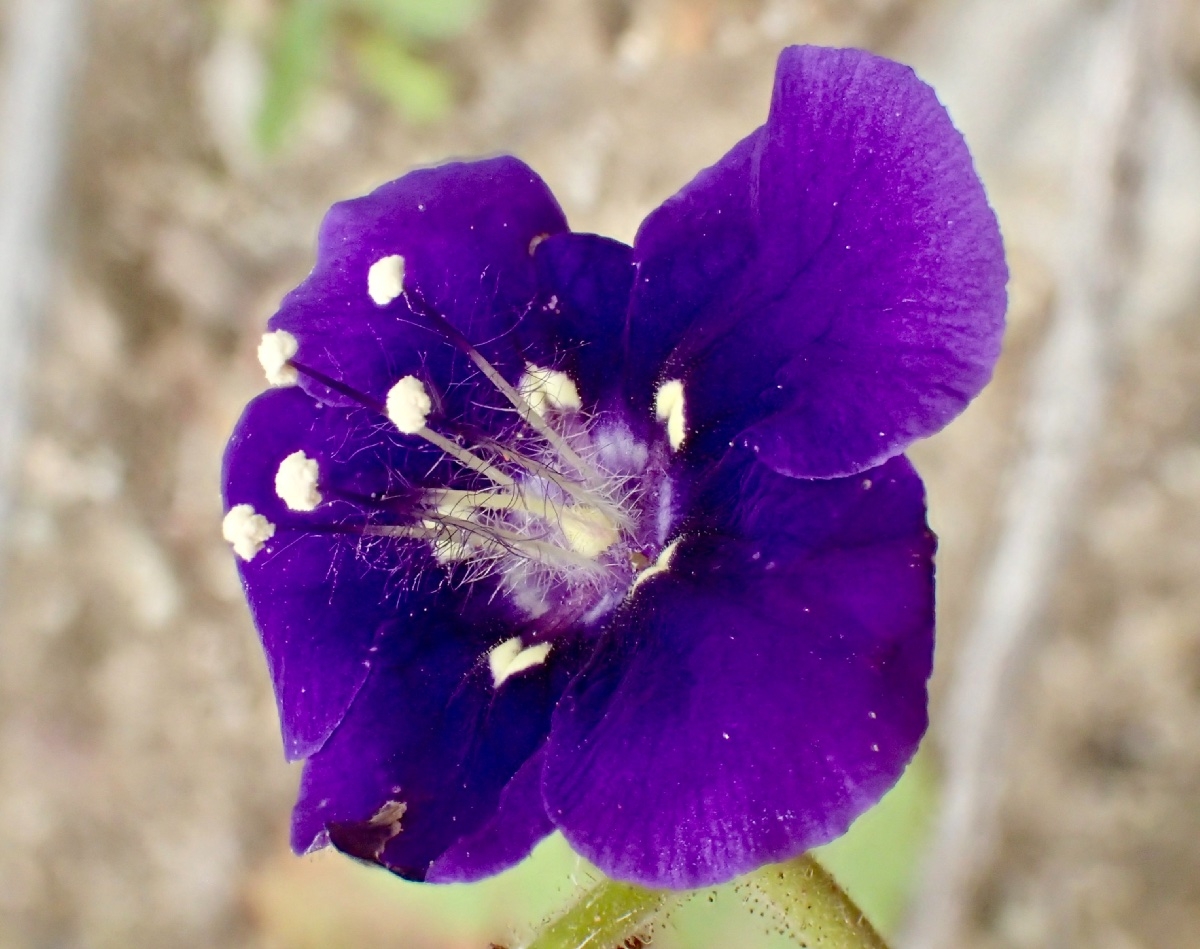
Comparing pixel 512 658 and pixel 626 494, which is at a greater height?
pixel 626 494

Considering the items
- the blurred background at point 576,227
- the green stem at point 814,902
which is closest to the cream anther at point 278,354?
the green stem at point 814,902

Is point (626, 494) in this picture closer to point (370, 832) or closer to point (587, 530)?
point (587, 530)

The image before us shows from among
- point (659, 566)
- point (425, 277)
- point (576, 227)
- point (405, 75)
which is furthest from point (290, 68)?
point (659, 566)

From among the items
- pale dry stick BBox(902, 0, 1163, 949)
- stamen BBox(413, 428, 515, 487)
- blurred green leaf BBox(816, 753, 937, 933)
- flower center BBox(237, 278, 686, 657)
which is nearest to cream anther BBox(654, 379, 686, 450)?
flower center BBox(237, 278, 686, 657)

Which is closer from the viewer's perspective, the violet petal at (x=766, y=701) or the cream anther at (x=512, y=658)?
the violet petal at (x=766, y=701)

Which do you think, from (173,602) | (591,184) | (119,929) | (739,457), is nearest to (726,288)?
(739,457)

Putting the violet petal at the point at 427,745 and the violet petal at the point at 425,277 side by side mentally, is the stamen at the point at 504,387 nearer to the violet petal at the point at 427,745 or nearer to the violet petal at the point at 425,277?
the violet petal at the point at 425,277

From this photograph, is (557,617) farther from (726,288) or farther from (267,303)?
(267,303)
